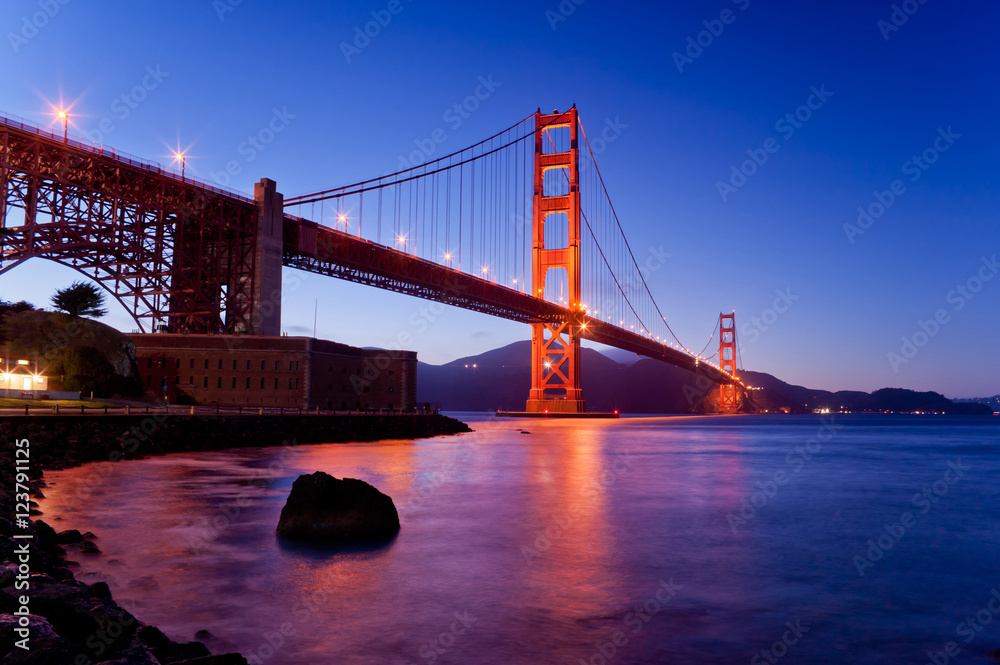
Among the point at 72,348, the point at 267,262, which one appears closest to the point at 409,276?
the point at 267,262

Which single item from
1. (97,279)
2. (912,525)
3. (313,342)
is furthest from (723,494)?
(97,279)

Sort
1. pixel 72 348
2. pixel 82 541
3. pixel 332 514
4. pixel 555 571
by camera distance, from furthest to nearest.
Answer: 1. pixel 72 348
2. pixel 332 514
3. pixel 82 541
4. pixel 555 571

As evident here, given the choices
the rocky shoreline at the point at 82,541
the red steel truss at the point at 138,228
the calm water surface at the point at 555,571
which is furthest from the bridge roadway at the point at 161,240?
the calm water surface at the point at 555,571

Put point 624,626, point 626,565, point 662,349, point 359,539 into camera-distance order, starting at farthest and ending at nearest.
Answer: point 662,349 < point 359,539 < point 626,565 < point 624,626

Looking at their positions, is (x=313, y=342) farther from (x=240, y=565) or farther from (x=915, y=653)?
(x=915, y=653)

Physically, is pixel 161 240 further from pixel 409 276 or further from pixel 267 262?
pixel 409 276

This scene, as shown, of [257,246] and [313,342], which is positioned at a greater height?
[257,246]

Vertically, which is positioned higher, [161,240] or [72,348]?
[161,240]
